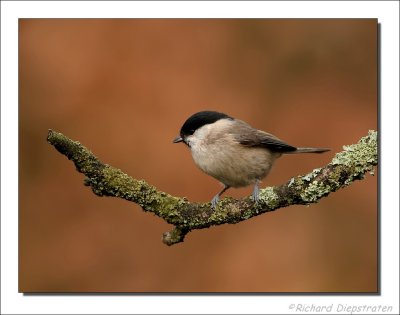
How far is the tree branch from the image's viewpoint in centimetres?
246

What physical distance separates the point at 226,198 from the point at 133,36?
158 centimetres

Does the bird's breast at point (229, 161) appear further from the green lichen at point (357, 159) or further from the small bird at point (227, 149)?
the green lichen at point (357, 159)

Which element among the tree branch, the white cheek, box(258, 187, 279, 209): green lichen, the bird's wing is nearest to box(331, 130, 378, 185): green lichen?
the tree branch

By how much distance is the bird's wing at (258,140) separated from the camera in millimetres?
2947

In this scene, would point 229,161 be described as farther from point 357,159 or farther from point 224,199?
point 357,159

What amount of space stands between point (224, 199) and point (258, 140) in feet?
1.53

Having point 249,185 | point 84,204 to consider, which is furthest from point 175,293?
point 84,204

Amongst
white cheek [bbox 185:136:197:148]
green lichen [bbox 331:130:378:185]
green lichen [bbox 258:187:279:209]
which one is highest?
white cheek [bbox 185:136:197:148]

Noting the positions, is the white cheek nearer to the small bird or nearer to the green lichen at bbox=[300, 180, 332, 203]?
the small bird

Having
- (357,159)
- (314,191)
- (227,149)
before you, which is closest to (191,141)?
(227,149)

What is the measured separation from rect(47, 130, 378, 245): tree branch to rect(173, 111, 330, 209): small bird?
0.24m

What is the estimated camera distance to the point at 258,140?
2.98 meters

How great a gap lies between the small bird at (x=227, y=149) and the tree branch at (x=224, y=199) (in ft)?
0.78

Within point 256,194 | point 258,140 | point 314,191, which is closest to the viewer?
point 314,191
